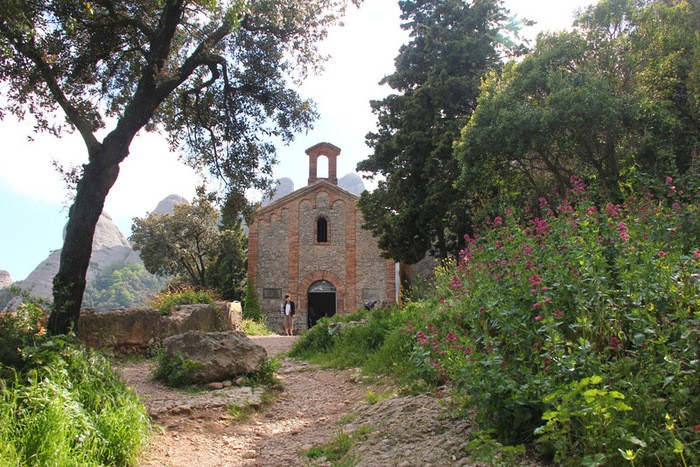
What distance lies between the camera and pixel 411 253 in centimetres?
1742

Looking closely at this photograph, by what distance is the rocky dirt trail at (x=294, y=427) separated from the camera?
3707mm

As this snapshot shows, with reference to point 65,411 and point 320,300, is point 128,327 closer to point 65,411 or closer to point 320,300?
point 65,411

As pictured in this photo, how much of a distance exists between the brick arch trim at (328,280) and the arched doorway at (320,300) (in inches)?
9.1

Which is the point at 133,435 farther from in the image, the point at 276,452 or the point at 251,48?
the point at 251,48

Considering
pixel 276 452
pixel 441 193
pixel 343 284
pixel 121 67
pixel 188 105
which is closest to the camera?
pixel 276 452

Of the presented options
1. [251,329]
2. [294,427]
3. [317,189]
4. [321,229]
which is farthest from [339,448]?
[317,189]

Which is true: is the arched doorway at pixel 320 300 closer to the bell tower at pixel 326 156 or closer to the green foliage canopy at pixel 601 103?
the bell tower at pixel 326 156

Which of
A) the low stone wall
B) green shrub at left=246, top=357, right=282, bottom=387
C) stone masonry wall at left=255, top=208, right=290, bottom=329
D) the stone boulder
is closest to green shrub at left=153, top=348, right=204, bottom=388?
the stone boulder

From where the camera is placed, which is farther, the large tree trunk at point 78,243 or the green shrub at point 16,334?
the large tree trunk at point 78,243

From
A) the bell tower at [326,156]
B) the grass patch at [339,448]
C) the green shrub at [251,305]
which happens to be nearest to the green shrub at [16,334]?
the grass patch at [339,448]

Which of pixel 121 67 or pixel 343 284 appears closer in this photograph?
A: pixel 121 67

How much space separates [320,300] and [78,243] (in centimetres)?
1958

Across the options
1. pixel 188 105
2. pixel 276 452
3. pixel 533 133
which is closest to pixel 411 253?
pixel 533 133

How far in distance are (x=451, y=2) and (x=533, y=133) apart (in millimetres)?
8992
